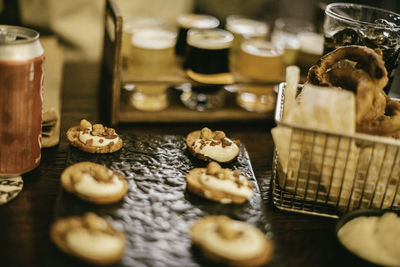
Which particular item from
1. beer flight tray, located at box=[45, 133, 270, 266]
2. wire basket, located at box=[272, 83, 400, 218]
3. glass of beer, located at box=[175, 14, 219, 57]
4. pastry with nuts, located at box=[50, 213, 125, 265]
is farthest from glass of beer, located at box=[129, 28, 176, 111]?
pastry with nuts, located at box=[50, 213, 125, 265]

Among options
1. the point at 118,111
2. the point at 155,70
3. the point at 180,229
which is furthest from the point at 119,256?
the point at 155,70

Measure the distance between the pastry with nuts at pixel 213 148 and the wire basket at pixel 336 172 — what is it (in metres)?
0.15

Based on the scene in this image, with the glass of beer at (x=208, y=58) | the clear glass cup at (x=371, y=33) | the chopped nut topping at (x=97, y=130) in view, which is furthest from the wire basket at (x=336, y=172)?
the glass of beer at (x=208, y=58)

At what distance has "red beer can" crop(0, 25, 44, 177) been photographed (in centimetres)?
99

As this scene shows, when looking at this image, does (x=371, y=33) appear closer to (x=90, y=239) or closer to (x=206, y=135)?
(x=206, y=135)

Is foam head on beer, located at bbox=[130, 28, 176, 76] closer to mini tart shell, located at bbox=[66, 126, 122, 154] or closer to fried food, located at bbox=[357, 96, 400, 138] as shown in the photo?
mini tart shell, located at bbox=[66, 126, 122, 154]

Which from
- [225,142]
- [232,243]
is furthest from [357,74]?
[232,243]

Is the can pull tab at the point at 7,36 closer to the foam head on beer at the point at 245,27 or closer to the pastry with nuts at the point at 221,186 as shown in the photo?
the pastry with nuts at the point at 221,186

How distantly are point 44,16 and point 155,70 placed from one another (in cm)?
76

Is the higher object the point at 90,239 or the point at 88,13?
the point at 88,13

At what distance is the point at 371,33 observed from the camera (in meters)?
1.26

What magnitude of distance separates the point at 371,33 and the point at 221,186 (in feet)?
2.00

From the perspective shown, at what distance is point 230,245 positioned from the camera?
2.80 feet

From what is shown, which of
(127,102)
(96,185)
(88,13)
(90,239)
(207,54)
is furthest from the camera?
(88,13)
